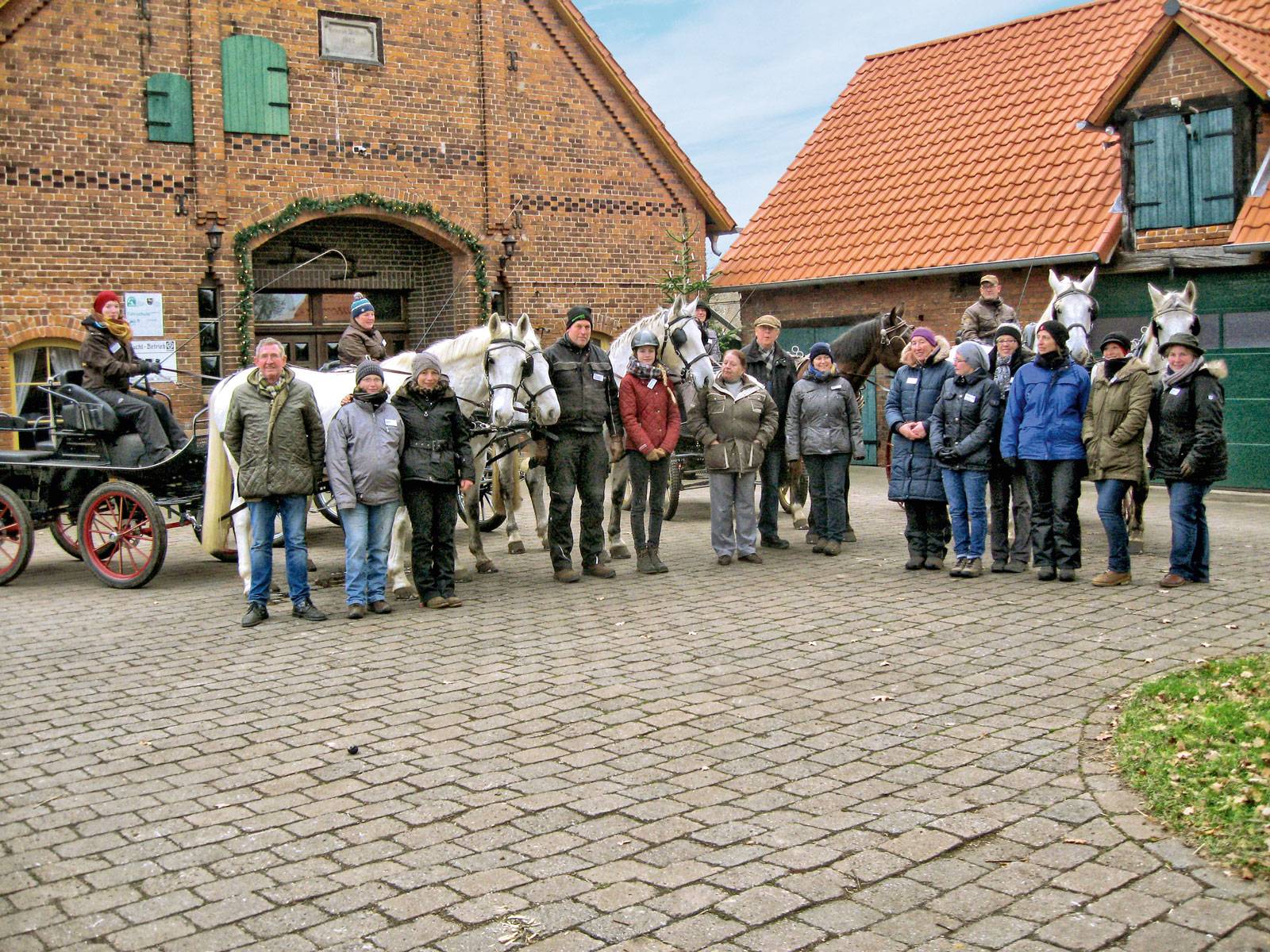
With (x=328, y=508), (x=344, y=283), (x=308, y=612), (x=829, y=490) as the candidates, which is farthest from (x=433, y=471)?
(x=344, y=283)

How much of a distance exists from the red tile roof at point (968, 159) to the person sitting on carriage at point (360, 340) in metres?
9.71

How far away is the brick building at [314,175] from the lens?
16.0 metres

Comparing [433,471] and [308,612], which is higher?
[433,471]

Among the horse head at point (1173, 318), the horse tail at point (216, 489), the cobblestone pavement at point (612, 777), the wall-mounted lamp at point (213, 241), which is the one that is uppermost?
the wall-mounted lamp at point (213, 241)

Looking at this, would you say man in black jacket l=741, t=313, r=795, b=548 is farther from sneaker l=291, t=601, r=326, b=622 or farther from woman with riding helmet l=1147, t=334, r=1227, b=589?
sneaker l=291, t=601, r=326, b=622

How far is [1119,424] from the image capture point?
9.30 metres

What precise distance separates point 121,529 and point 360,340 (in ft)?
8.72

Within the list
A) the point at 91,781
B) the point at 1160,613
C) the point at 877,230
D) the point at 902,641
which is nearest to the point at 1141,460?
the point at 1160,613

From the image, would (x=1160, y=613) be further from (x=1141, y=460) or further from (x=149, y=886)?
(x=149, y=886)

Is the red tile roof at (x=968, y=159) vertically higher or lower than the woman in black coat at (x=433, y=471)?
higher

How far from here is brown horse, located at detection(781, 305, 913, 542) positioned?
1267 centimetres

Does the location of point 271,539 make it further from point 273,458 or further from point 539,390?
point 539,390

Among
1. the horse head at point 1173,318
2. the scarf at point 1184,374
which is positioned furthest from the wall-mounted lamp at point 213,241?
the scarf at point 1184,374

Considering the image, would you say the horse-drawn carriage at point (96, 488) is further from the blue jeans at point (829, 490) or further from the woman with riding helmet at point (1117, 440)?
the woman with riding helmet at point (1117, 440)
